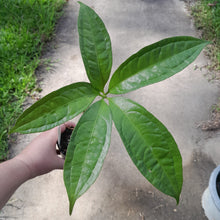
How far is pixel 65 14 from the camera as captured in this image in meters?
2.70

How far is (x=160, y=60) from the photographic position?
62cm

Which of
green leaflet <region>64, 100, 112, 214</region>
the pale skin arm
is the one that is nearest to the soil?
the pale skin arm

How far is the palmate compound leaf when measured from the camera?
1.77 feet

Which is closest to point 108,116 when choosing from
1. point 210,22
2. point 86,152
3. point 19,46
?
point 86,152

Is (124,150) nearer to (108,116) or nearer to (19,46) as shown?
(108,116)

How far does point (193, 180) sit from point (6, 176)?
1242mm

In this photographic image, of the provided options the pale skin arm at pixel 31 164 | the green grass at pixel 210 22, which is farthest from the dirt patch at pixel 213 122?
the pale skin arm at pixel 31 164

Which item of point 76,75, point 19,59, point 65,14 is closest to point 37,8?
point 65,14

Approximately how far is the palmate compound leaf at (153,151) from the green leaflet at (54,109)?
0.13 metres

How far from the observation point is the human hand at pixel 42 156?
103 centimetres

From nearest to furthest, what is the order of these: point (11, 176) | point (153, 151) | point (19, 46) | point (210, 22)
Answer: point (153, 151) < point (11, 176) < point (19, 46) < point (210, 22)

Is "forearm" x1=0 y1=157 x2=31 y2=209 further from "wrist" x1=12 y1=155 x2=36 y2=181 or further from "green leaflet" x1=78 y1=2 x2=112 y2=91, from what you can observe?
"green leaflet" x1=78 y1=2 x2=112 y2=91

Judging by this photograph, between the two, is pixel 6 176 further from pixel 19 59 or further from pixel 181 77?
pixel 181 77

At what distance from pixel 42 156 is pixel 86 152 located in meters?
0.53
